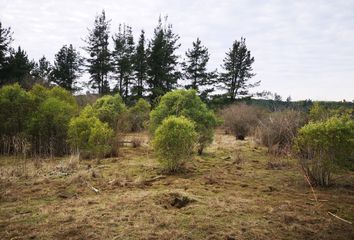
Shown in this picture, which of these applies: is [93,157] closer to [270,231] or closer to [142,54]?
[270,231]

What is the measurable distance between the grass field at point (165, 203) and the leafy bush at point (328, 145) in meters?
0.51

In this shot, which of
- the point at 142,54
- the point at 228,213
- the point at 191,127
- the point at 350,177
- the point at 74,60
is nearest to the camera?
the point at 228,213

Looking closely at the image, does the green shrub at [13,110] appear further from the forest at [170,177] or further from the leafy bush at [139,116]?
the leafy bush at [139,116]

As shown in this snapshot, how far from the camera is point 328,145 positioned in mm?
7199

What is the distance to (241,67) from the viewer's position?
3334cm

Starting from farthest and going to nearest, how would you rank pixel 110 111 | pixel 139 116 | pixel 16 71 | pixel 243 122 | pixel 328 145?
pixel 16 71 < pixel 139 116 < pixel 243 122 < pixel 110 111 < pixel 328 145

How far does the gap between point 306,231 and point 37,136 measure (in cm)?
1011

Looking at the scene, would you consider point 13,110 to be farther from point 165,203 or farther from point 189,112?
point 165,203

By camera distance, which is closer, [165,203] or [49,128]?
[165,203]

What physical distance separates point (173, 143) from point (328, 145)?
3895 millimetres

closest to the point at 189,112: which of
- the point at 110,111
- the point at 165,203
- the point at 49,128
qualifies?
the point at 110,111

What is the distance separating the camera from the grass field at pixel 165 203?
4559 millimetres

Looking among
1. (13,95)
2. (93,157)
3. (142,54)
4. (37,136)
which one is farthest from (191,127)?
(142,54)

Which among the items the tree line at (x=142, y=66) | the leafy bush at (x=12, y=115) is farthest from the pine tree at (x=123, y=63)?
the leafy bush at (x=12, y=115)
